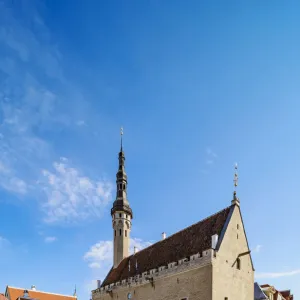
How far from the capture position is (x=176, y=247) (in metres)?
39.2

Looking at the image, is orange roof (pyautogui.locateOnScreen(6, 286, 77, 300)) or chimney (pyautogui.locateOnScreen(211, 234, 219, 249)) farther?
orange roof (pyautogui.locateOnScreen(6, 286, 77, 300))

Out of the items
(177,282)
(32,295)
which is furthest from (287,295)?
(32,295)

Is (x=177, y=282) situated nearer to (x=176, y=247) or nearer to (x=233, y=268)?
(x=176, y=247)

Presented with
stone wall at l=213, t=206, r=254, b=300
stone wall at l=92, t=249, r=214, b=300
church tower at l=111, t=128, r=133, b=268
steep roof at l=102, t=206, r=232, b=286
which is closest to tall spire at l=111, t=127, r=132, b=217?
church tower at l=111, t=128, r=133, b=268

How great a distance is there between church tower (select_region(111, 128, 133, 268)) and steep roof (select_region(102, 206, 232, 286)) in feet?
12.6

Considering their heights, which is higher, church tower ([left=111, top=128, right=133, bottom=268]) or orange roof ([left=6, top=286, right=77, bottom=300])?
church tower ([left=111, top=128, right=133, bottom=268])

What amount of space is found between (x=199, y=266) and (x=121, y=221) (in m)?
20.4

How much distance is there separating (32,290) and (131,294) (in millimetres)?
20982

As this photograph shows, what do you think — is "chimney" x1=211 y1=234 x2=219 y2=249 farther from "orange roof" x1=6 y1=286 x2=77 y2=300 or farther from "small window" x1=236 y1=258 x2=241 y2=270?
"orange roof" x1=6 y1=286 x2=77 y2=300

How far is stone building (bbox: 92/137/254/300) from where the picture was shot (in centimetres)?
3331

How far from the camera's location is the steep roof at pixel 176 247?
3609 centimetres

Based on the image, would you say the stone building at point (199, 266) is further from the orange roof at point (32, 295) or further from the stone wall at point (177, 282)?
the orange roof at point (32, 295)

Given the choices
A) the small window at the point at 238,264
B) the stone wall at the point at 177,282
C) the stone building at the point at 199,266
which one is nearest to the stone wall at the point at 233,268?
the stone building at the point at 199,266

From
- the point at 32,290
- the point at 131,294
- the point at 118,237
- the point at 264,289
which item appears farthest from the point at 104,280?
the point at 264,289
